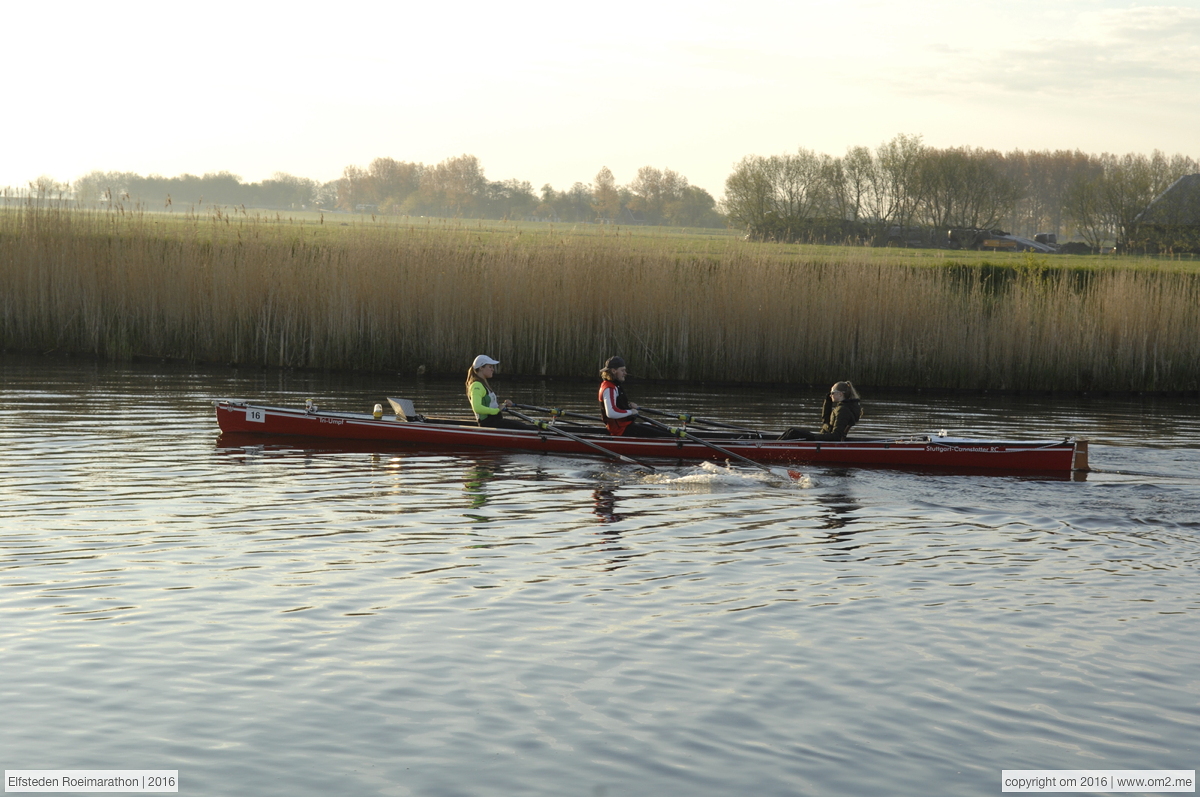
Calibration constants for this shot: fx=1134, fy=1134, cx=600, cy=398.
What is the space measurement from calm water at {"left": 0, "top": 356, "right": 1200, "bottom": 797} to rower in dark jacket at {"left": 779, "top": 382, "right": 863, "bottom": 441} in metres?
0.79

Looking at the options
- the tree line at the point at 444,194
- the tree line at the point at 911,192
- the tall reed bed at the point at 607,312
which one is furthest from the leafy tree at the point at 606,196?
the tall reed bed at the point at 607,312

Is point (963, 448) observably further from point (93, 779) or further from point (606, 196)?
point (606, 196)

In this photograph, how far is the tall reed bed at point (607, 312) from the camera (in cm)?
1936

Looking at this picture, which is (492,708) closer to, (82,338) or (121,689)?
(121,689)

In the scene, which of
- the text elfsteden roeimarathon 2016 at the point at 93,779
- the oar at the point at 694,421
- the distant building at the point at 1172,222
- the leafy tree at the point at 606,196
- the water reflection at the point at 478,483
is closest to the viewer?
the text elfsteden roeimarathon 2016 at the point at 93,779

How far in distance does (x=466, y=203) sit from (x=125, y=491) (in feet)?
318

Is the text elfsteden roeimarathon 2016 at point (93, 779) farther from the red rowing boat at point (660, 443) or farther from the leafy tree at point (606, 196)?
the leafy tree at point (606, 196)

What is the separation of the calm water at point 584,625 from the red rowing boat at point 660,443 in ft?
1.34

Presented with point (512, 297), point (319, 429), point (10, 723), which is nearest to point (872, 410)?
point (512, 297)

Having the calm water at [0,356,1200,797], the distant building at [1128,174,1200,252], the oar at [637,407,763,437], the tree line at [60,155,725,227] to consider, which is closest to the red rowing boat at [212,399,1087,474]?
the oar at [637,407,763,437]

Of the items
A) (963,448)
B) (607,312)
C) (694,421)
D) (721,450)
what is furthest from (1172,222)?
(721,450)

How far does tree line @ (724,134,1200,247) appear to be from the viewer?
47219 mm

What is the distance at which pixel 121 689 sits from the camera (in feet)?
19.5

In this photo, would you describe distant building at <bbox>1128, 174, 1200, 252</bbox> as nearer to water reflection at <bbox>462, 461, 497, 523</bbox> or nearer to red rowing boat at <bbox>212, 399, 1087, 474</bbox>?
red rowing boat at <bbox>212, 399, 1087, 474</bbox>
